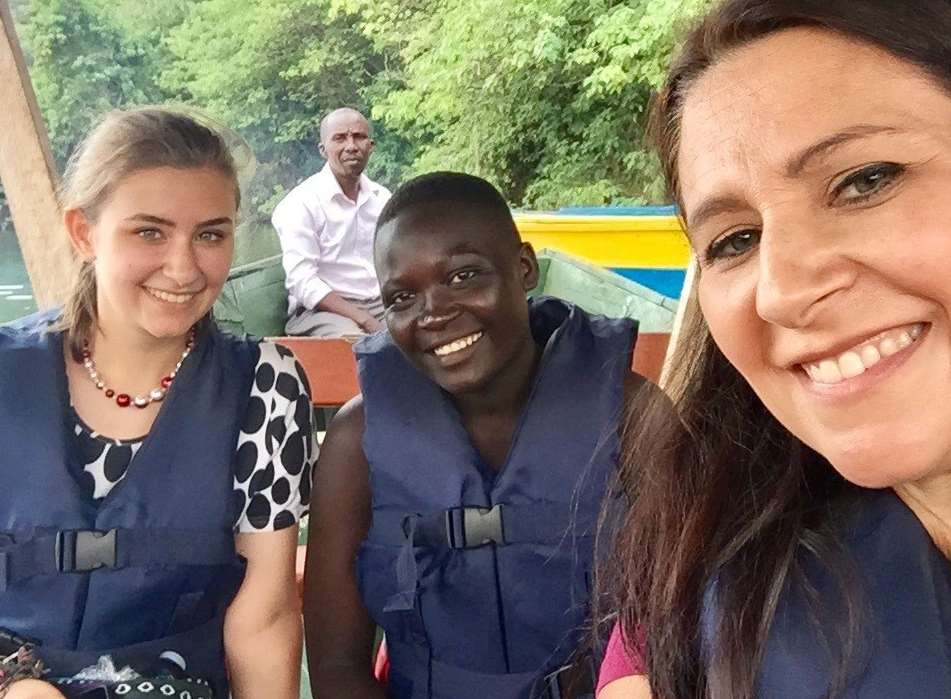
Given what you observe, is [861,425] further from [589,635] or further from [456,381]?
[456,381]

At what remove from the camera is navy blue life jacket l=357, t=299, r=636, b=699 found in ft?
4.99

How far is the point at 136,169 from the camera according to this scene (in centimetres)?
157

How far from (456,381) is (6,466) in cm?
70

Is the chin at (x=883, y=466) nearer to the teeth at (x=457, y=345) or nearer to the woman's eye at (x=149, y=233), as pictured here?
the teeth at (x=457, y=345)

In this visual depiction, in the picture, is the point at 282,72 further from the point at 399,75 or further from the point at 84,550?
the point at 84,550

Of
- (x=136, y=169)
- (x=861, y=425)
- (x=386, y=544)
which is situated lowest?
(x=386, y=544)

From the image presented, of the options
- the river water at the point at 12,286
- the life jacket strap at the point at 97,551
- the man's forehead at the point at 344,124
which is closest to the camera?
the life jacket strap at the point at 97,551

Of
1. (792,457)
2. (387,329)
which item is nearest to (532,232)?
(387,329)

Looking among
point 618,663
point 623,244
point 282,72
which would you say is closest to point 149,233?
point 618,663

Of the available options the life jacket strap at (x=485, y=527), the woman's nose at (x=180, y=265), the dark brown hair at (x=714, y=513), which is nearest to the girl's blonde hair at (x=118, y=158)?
the woman's nose at (x=180, y=265)

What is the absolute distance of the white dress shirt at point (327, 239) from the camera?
4.57 m

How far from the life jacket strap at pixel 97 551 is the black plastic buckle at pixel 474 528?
372 millimetres

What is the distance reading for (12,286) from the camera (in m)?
7.56

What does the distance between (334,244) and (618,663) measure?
376cm
